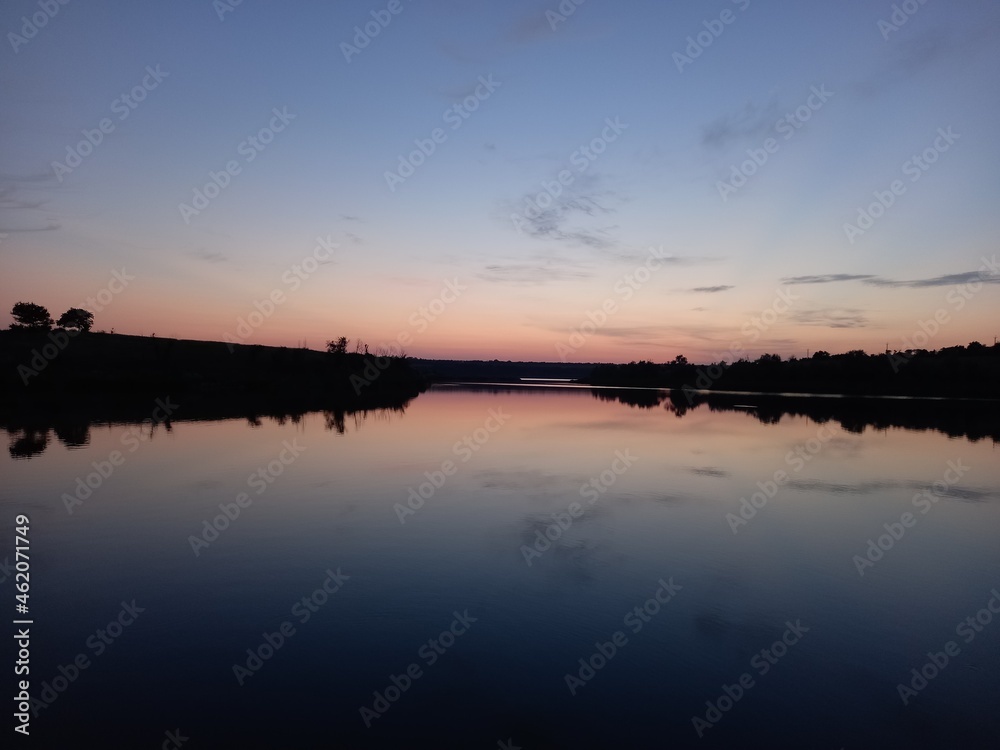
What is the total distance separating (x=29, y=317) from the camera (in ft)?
240

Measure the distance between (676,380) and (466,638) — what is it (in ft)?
418

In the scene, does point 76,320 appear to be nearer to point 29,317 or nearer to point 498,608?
point 29,317

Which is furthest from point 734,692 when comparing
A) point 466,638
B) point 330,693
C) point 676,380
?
point 676,380

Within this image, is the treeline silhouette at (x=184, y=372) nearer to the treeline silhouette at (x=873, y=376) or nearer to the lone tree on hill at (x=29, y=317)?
the lone tree on hill at (x=29, y=317)

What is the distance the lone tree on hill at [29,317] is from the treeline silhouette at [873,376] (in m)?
102

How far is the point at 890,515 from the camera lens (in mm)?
15492

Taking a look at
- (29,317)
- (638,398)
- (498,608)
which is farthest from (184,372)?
(498,608)

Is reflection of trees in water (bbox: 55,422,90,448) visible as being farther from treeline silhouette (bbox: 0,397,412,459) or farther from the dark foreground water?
the dark foreground water

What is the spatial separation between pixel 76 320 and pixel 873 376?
117 meters

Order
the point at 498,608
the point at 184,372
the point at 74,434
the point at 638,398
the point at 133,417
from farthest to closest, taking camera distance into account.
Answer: the point at 638,398 < the point at 184,372 < the point at 133,417 < the point at 74,434 < the point at 498,608

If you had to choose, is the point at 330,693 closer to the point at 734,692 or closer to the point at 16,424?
the point at 734,692

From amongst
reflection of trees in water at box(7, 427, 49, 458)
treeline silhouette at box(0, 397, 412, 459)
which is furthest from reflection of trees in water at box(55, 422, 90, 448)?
reflection of trees in water at box(7, 427, 49, 458)

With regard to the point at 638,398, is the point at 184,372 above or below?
above

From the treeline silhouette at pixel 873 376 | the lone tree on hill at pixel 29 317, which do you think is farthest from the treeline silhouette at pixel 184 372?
the treeline silhouette at pixel 873 376
